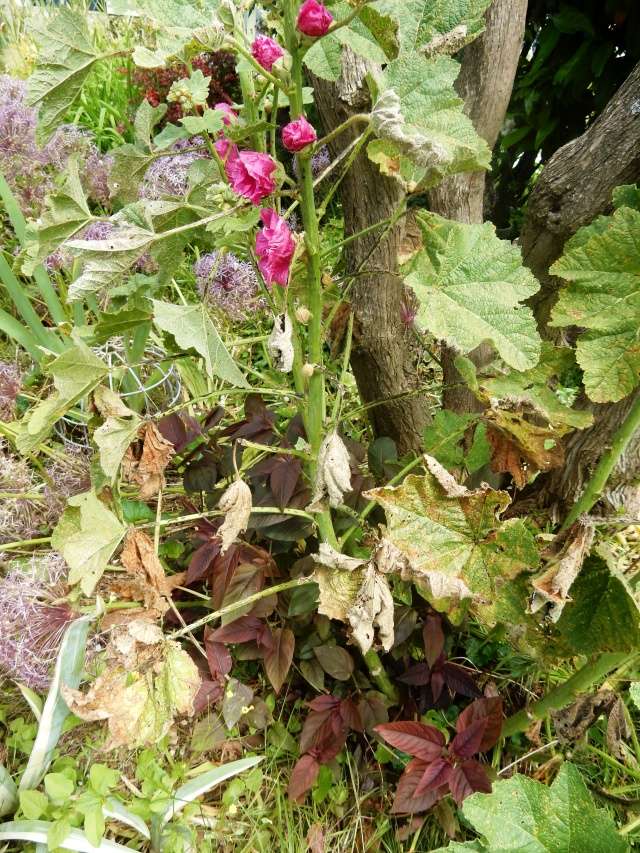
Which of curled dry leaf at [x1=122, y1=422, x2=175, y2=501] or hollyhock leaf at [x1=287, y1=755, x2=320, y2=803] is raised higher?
curled dry leaf at [x1=122, y1=422, x2=175, y2=501]

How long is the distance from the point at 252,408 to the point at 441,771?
0.72m

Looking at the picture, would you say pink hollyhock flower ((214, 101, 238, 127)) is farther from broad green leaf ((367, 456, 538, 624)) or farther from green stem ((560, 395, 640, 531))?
green stem ((560, 395, 640, 531))

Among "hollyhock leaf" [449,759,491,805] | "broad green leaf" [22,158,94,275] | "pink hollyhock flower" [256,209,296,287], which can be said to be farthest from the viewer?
"hollyhock leaf" [449,759,491,805]

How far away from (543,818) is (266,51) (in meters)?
0.94

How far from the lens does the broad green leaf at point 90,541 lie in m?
0.87

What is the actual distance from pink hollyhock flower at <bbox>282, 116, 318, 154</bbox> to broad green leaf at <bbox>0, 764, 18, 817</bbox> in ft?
4.05

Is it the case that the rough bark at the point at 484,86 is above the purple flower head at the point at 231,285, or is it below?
above

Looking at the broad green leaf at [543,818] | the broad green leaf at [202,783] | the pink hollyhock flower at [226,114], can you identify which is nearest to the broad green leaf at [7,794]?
the broad green leaf at [202,783]

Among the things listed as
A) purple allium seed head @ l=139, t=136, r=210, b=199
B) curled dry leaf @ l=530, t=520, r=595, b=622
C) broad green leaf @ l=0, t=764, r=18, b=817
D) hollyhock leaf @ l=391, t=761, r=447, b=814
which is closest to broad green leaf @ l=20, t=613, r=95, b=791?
broad green leaf @ l=0, t=764, r=18, b=817

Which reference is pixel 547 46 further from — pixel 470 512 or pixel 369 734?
pixel 369 734

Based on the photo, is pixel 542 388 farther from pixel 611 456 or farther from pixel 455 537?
pixel 455 537

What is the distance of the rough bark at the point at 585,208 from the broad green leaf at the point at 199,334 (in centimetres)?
72

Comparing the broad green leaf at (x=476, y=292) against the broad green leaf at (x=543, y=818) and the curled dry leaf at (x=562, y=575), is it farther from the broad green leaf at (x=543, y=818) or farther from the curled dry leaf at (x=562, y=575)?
the broad green leaf at (x=543, y=818)

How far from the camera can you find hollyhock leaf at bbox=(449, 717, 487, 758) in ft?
3.50
